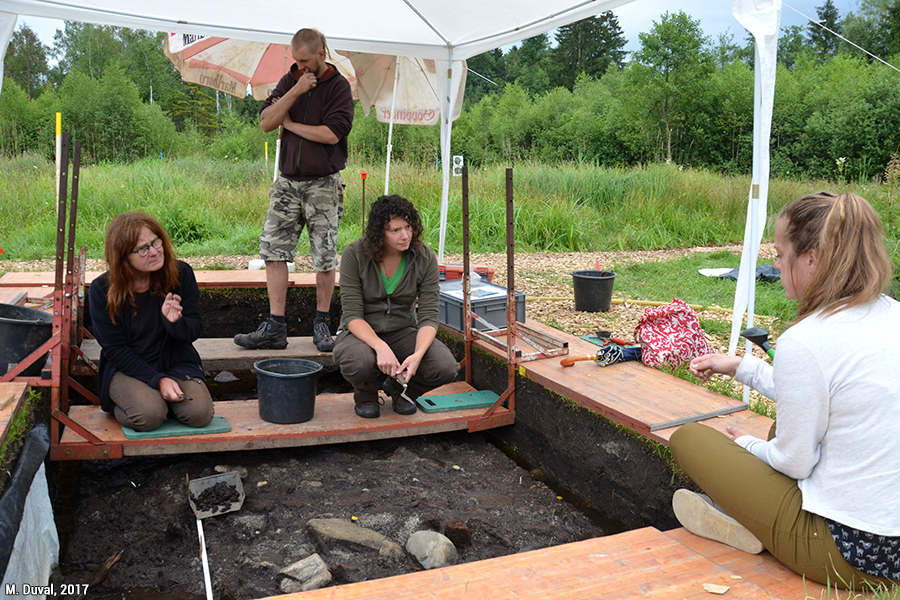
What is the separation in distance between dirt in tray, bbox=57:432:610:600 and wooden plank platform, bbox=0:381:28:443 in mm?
612

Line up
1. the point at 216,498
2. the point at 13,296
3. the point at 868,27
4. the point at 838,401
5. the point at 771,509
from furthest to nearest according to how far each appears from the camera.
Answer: the point at 868,27, the point at 13,296, the point at 216,498, the point at 771,509, the point at 838,401

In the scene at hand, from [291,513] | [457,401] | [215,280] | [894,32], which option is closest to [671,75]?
[894,32]

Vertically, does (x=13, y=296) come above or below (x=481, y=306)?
below

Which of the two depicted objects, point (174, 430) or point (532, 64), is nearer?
point (174, 430)

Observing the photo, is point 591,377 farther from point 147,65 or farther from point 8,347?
point 147,65

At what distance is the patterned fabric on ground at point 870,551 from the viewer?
178 centimetres

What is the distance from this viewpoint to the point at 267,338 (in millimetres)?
4531

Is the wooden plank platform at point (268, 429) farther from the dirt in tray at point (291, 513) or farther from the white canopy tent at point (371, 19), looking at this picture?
the white canopy tent at point (371, 19)

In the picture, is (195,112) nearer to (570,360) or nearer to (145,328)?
(145,328)

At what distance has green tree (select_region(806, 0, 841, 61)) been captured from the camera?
41.4m

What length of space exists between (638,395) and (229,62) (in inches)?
210

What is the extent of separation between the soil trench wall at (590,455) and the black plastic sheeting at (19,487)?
2355 mm

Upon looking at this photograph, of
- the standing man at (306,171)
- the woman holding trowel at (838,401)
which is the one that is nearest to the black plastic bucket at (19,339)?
the standing man at (306,171)

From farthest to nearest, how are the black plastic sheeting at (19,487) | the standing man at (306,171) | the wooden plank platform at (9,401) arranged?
the standing man at (306,171), the wooden plank platform at (9,401), the black plastic sheeting at (19,487)
